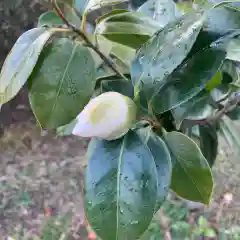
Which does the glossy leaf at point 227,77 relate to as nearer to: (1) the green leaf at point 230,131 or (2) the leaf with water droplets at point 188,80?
(1) the green leaf at point 230,131

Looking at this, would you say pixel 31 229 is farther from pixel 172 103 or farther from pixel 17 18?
pixel 172 103

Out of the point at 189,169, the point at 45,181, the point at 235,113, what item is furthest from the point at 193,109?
the point at 45,181

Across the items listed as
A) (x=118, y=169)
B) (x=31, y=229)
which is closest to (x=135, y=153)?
(x=118, y=169)

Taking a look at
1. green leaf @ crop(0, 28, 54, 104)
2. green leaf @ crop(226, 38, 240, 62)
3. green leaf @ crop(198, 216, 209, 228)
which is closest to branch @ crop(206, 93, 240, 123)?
green leaf @ crop(226, 38, 240, 62)

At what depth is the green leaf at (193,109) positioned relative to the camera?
0.52 meters

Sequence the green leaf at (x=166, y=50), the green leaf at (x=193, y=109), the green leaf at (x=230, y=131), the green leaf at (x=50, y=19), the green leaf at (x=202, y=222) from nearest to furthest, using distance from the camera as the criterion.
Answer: the green leaf at (x=166, y=50), the green leaf at (x=193, y=109), the green leaf at (x=50, y=19), the green leaf at (x=230, y=131), the green leaf at (x=202, y=222)

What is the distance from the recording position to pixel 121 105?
1.42 ft

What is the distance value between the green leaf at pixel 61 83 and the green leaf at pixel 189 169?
4.4 inches

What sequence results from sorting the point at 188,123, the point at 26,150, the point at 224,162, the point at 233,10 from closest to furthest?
the point at 233,10
the point at 188,123
the point at 224,162
the point at 26,150

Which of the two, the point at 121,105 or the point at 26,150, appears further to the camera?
the point at 26,150

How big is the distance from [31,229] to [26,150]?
17.7 inches

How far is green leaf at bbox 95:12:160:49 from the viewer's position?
0.54m

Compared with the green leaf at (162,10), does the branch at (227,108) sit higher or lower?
lower

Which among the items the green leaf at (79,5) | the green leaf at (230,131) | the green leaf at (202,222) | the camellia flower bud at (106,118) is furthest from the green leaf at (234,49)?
the green leaf at (202,222)
